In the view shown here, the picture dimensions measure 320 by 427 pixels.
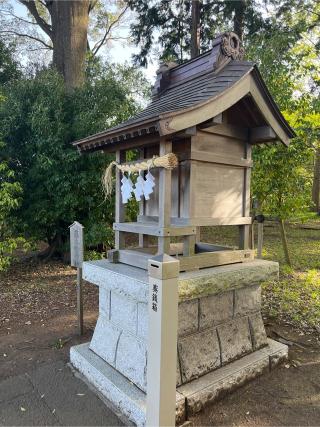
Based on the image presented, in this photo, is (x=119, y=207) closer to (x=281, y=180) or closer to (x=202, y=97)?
(x=202, y=97)

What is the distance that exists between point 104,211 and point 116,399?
5152mm

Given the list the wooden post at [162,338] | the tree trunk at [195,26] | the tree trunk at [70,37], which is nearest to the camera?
the wooden post at [162,338]

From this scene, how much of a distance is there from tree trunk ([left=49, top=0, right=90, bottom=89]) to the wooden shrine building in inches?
235

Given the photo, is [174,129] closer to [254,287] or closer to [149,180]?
[149,180]

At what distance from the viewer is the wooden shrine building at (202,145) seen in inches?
99.9

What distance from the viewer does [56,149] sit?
6512 millimetres

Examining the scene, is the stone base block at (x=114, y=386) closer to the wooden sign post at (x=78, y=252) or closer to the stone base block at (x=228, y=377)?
the stone base block at (x=228, y=377)

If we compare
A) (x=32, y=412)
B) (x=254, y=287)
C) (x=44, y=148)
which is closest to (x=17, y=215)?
(x=44, y=148)

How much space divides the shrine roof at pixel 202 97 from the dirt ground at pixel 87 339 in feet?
7.37

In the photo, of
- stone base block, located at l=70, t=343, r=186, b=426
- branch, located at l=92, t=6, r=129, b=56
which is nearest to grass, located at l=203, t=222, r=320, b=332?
stone base block, located at l=70, t=343, r=186, b=426

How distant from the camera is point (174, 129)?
2.30 m

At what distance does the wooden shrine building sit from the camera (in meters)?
2.54

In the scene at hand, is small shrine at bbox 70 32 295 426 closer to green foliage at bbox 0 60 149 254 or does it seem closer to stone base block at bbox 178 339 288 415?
stone base block at bbox 178 339 288 415

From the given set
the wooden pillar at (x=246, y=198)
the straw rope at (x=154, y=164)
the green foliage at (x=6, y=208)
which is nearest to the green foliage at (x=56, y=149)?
the green foliage at (x=6, y=208)
